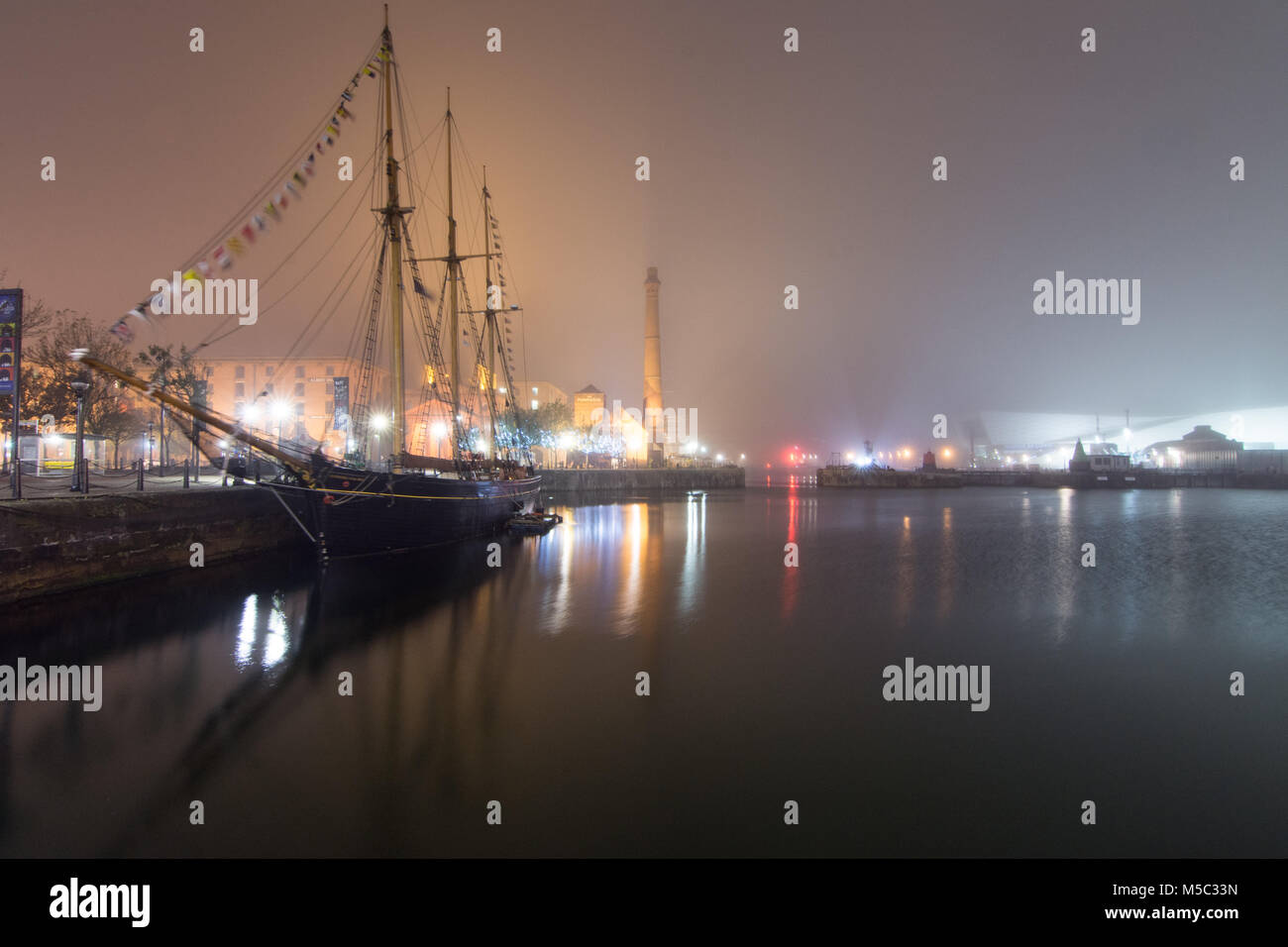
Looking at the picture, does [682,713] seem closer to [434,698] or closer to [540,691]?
[540,691]

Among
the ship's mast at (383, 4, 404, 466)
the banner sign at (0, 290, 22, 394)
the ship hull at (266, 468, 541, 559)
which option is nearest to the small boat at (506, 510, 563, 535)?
the ship hull at (266, 468, 541, 559)

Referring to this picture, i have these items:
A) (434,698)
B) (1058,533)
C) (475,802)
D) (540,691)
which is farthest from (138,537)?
(1058,533)

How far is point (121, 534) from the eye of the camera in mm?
15281

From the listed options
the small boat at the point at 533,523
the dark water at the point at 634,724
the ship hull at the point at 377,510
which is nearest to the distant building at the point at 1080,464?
the dark water at the point at 634,724

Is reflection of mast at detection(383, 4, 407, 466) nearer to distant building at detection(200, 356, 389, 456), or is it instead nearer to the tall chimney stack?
the tall chimney stack

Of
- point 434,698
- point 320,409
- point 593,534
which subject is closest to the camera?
point 434,698

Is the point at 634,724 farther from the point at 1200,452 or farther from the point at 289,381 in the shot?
the point at 1200,452

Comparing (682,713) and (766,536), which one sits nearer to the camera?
(682,713)

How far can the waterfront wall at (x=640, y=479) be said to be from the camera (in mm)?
71125

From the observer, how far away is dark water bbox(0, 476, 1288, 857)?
6.00 m

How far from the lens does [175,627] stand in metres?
12.7

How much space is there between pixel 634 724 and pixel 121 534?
1458 cm

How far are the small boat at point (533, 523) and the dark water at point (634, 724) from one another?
13.0 metres
